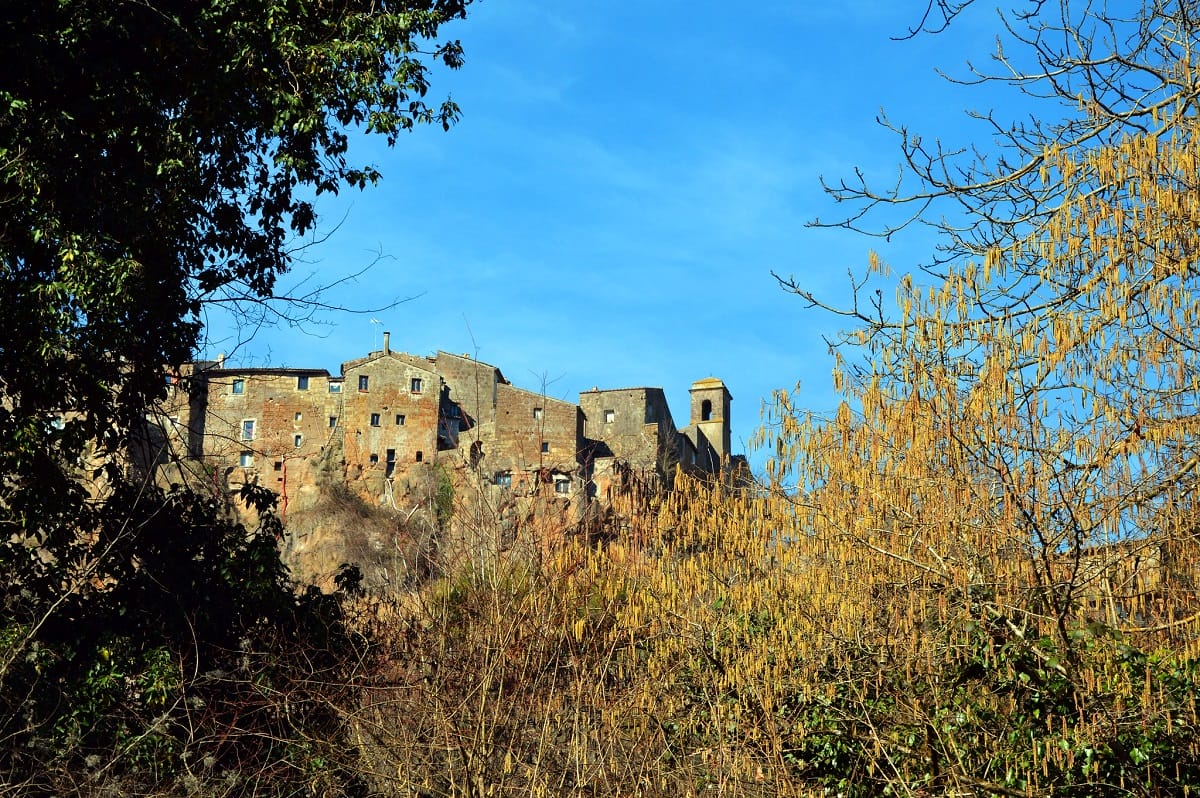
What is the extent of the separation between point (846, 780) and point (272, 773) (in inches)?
185

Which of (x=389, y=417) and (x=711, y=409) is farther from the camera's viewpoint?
(x=711, y=409)

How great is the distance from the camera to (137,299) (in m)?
10.1

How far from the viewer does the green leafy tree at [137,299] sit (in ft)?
32.1

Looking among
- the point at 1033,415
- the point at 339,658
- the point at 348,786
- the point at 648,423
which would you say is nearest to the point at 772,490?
the point at 1033,415

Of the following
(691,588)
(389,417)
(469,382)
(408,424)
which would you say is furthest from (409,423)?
(691,588)

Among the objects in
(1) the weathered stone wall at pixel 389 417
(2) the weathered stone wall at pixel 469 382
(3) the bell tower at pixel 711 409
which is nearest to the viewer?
(1) the weathered stone wall at pixel 389 417

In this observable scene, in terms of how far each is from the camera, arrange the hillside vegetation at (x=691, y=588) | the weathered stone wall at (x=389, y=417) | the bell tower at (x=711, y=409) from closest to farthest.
Result: the hillside vegetation at (x=691, y=588) → the weathered stone wall at (x=389, y=417) → the bell tower at (x=711, y=409)

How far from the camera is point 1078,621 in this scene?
7.28 m

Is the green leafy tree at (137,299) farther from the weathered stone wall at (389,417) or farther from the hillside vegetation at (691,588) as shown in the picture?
the weathered stone wall at (389,417)

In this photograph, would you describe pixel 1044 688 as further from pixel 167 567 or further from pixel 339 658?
pixel 167 567

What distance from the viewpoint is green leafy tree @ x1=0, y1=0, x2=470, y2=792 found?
9.79 meters

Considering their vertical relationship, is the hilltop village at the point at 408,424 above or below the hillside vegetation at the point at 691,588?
above

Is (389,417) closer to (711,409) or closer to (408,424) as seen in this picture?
(408,424)

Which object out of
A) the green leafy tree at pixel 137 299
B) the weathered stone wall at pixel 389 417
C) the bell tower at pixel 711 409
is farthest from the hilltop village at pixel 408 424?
the green leafy tree at pixel 137 299
